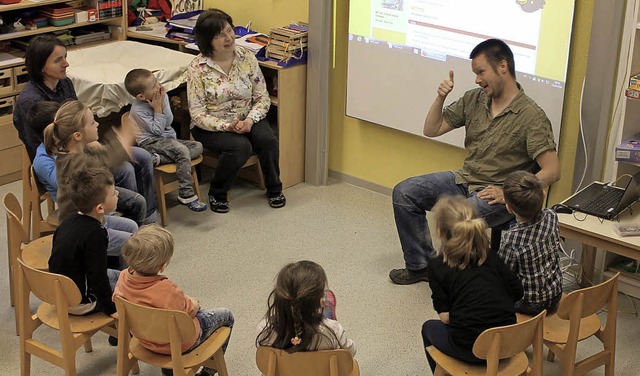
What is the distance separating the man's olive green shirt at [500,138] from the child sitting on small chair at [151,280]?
159cm

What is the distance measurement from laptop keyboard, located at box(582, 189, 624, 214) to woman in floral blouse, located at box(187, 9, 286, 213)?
189cm

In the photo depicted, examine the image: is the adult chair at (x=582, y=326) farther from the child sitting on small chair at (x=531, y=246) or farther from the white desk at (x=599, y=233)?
the white desk at (x=599, y=233)

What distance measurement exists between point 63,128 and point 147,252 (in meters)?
1.13

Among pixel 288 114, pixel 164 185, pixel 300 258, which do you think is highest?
pixel 288 114

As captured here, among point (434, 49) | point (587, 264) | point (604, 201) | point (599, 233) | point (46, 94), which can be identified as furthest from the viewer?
point (434, 49)

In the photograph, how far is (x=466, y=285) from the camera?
2836 millimetres

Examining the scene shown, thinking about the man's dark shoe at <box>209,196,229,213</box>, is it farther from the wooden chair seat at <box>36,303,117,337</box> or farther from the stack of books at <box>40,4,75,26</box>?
the wooden chair seat at <box>36,303,117,337</box>

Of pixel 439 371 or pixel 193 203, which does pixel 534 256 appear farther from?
pixel 193 203

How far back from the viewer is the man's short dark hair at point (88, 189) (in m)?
3.10

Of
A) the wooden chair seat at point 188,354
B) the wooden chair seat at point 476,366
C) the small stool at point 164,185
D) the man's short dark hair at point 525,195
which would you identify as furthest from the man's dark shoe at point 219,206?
the wooden chair seat at point 476,366

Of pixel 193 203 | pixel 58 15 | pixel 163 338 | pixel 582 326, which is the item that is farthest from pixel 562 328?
pixel 58 15

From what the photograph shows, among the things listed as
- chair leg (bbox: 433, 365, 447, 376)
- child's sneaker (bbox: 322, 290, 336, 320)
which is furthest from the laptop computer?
child's sneaker (bbox: 322, 290, 336, 320)

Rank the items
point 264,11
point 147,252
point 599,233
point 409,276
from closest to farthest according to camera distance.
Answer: point 147,252, point 599,233, point 409,276, point 264,11

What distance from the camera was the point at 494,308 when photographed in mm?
2812
